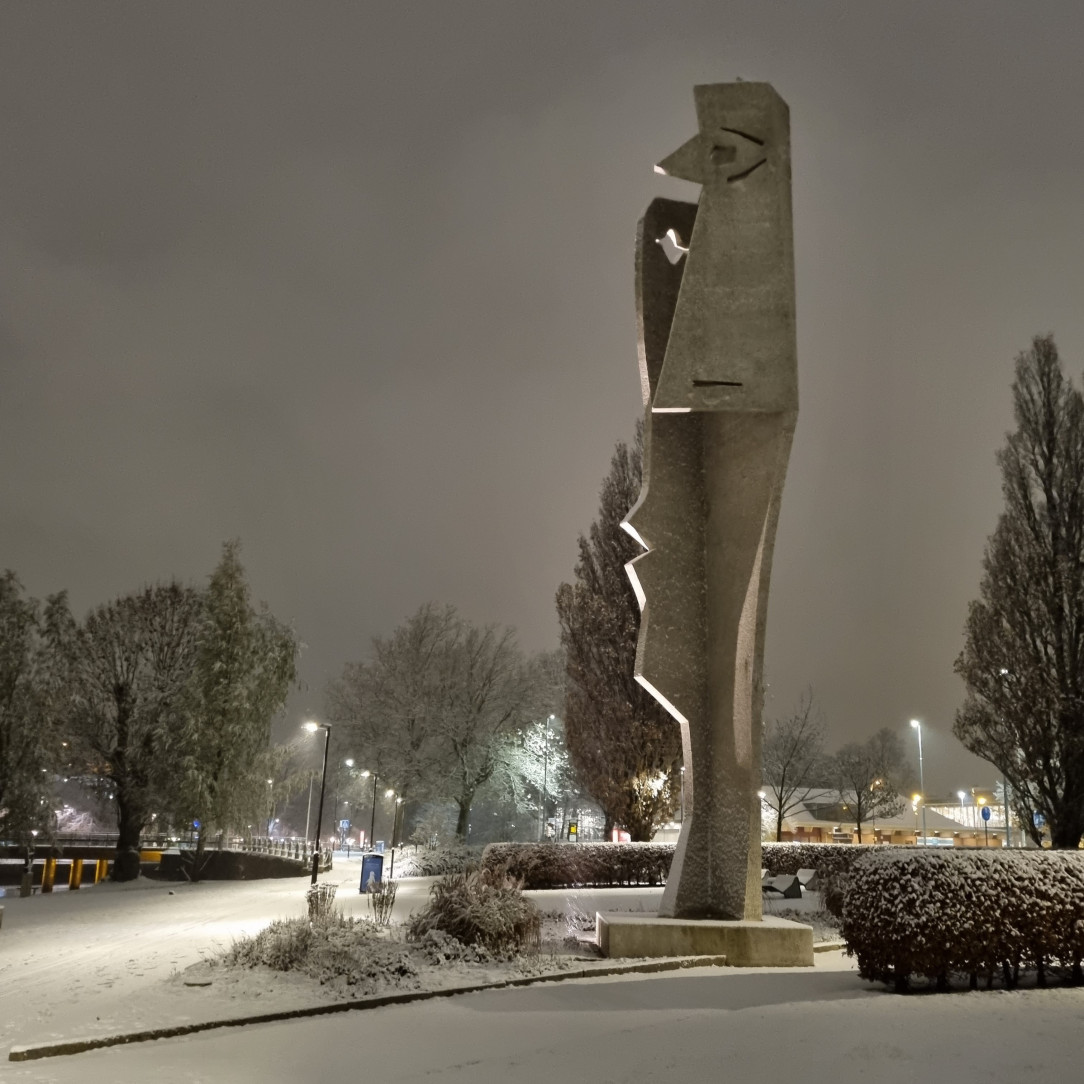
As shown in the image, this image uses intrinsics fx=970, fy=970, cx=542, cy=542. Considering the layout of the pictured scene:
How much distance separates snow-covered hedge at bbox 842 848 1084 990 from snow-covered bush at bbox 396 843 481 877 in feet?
68.5

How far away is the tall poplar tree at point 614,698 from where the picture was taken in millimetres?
26641

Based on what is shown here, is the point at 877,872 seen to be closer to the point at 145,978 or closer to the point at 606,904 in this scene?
the point at 145,978

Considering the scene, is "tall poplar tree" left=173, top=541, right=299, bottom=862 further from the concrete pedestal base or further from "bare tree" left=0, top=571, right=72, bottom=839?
the concrete pedestal base

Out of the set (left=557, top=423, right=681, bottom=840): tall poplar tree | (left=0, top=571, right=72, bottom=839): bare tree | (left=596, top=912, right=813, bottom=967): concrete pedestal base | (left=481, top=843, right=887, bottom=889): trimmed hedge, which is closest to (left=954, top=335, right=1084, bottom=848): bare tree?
(left=481, top=843, right=887, bottom=889): trimmed hedge

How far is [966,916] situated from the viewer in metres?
9.08

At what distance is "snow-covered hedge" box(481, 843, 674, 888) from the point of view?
2256 cm

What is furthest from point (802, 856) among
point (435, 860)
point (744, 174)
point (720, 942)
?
point (744, 174)

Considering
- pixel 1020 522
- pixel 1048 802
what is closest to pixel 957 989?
pixel 1048 802

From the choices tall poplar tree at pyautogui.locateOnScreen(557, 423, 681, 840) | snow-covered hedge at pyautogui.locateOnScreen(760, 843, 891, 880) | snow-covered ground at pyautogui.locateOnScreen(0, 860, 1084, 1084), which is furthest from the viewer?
tall poplar tree at pyautogui.locateOnScreen(557, 423, 681, 840)

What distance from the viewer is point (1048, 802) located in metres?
21.4

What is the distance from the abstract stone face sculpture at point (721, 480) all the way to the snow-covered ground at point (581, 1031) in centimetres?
219

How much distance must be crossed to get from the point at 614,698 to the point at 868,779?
129ft

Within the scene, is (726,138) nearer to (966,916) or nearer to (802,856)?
(966,916)

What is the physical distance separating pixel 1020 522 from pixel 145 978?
20909mm
